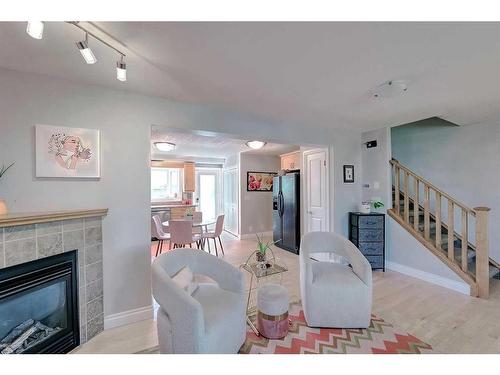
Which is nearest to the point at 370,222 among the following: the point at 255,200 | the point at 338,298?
the point at 338,298

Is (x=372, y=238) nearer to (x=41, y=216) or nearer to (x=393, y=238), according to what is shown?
(x=393, y=238)

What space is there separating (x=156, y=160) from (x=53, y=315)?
4955 mm

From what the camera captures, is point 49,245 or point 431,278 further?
point 431,278

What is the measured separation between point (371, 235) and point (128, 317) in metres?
3.39

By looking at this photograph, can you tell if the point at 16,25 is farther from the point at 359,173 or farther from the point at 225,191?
the point at 225,191

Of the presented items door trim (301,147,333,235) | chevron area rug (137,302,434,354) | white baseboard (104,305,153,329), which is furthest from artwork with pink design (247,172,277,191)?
chevron area rug (137,302,434,354)

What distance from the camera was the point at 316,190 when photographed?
4.09 meters

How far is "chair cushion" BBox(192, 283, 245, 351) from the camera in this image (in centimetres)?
147

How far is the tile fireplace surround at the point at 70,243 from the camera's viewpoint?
1.51 meters

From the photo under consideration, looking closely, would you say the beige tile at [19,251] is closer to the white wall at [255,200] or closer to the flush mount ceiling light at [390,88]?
the flush mount ceiling light at [390,88]

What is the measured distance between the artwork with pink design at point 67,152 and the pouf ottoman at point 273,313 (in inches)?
72.8

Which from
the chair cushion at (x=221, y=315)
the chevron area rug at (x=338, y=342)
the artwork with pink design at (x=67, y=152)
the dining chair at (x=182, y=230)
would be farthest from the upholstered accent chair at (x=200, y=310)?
the dining chair at (x=182, y=230)

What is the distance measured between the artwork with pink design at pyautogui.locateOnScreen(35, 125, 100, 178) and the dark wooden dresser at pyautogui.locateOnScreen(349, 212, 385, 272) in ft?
11.7
